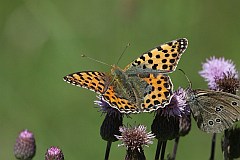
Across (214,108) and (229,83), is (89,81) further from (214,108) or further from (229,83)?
(229,83)

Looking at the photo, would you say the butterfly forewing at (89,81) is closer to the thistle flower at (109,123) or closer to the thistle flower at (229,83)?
the thistle flower at (109,123)

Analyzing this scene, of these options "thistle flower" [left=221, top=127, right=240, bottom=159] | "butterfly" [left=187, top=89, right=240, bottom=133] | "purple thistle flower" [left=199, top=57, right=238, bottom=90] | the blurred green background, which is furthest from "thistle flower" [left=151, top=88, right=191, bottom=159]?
the blurred green background

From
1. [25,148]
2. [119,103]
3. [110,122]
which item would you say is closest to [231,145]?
[110,122]

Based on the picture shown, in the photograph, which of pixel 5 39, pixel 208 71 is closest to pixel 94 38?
pixel 5 39

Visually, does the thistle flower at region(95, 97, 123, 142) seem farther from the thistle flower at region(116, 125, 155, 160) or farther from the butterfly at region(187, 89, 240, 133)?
the butterfly at region(187, 89, 240, 133)

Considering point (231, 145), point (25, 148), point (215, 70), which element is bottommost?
point (25, 148)

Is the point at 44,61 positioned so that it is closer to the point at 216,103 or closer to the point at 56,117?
the point at 56,117

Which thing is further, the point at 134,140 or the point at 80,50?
the point at 80,50
